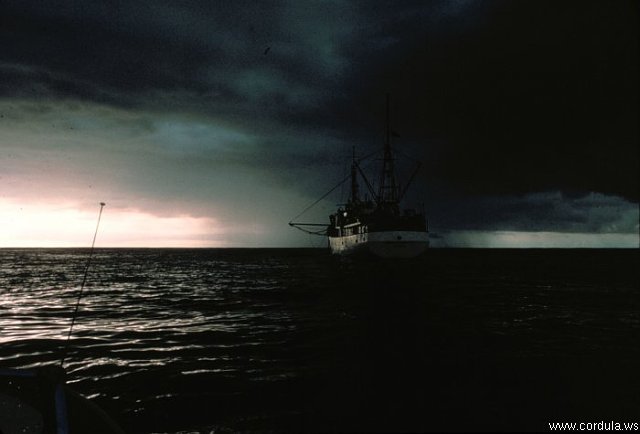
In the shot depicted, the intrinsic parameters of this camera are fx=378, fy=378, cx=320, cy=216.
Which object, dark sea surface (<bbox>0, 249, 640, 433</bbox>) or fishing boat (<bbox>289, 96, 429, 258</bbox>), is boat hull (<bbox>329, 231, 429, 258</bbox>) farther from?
dark sea surface (<bbox>0, 249, 640, 433</bbox>)

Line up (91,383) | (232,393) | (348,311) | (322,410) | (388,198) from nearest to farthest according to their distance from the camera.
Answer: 1. (322,410)
2. (232,393)
3. (91,383)
4. (348,311)
5. (388,198)

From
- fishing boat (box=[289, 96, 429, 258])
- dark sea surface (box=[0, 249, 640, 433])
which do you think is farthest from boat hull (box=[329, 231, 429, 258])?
dark sea surface (box=[0, 249, 640, 433])

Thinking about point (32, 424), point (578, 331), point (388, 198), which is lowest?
point (578, 331)

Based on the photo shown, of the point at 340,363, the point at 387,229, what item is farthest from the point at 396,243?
the point at 340,363

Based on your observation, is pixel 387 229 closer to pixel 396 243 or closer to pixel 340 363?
pixel 396 243

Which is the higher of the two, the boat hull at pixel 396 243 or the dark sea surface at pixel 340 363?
the boat hull at pixel 396 243

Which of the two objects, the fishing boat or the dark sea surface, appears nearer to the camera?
the dark sea surface

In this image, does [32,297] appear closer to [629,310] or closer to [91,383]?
[91,383]

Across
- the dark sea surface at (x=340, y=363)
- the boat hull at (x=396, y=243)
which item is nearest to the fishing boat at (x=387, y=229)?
the boat hull at (x=396, y=243)

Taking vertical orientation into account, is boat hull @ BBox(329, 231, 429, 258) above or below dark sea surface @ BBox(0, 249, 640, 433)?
above

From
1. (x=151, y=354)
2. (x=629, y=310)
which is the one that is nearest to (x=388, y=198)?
(x=629, y=310)

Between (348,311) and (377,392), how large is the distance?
11944 mm

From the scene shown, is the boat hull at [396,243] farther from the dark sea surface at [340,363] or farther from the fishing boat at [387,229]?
the dark sea surface at [340,363]

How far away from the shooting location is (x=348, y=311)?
20625 millimetres
